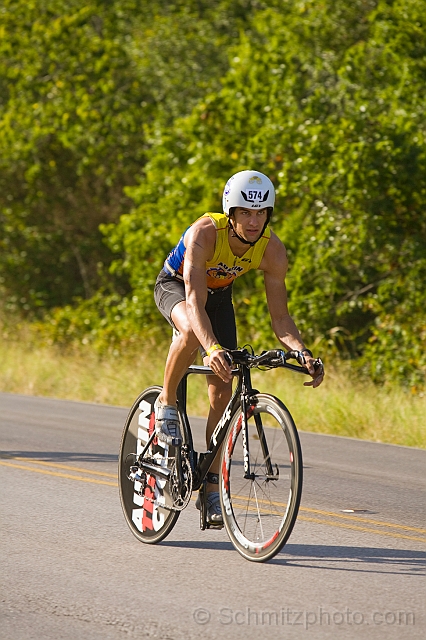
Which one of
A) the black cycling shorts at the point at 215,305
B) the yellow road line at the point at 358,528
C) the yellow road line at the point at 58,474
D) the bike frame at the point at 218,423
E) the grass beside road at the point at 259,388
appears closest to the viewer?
the bike frame at the point at 218,423

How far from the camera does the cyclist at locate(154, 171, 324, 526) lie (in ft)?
18.6

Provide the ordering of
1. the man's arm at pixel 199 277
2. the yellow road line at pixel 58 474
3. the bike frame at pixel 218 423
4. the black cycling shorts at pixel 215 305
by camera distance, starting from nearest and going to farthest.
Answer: the man's arm at pixel 199 277 < the bike frame at pixel 218 423 < the black cycling shorts at pixel 215 305 < the yellow road line at pixel 58 474

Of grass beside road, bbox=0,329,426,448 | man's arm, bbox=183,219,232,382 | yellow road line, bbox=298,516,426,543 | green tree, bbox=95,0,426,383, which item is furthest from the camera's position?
green tree, bbox=95,0,426,383

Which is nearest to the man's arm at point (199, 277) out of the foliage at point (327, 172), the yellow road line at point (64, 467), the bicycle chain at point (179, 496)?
the bicycle chain at point (179, 496)

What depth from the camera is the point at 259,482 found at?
5.68 m

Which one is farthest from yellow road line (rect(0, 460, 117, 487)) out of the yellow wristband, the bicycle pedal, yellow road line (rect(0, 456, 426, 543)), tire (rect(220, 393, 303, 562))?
the yellow wristband

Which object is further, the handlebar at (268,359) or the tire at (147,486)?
the tire at (147,486)

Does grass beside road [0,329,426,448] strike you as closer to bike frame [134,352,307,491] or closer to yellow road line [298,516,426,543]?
yellow road line [298,516,426,543]

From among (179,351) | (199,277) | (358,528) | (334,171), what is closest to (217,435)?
(179,351)

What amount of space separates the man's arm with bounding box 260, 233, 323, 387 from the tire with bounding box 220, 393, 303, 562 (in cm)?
46

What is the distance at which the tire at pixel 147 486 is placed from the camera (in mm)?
6168

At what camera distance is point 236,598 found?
505 cm

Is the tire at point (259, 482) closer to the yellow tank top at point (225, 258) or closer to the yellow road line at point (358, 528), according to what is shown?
the yellow tank top at point (225, 258)

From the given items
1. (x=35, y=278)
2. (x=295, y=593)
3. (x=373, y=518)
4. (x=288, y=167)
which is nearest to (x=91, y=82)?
(x=35, y=278)
